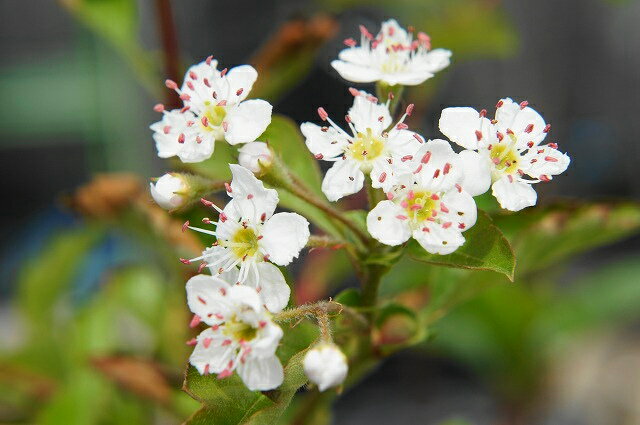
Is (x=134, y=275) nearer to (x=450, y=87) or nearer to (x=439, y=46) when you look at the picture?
(x=439, y=46)

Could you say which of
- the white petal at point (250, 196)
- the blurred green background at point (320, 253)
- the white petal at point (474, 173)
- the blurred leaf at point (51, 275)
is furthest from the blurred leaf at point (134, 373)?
the white petal at point (474, 173)

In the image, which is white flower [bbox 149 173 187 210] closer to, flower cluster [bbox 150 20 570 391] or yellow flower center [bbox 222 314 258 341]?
flower cluster [bbox 150 20 570 391]

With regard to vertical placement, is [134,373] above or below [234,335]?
below

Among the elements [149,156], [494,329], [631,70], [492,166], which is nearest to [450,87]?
[631,70]

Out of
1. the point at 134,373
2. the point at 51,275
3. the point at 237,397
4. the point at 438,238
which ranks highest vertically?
the point at 438,238

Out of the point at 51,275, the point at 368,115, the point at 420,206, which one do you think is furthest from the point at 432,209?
the point at 51,275

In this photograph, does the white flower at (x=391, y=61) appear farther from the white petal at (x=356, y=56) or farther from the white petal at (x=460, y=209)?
the white petal at (x=460, y=209)

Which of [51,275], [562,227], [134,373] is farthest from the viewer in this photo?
[51,275]

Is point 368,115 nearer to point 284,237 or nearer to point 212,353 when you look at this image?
point 284,237
